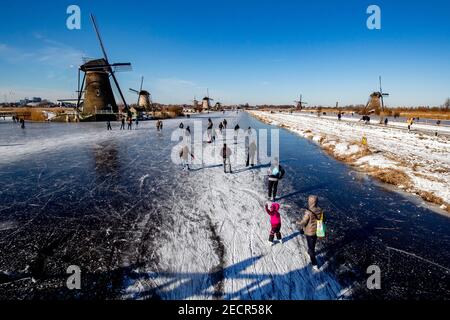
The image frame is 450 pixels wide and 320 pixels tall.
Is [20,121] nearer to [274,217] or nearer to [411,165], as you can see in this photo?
[274,217]

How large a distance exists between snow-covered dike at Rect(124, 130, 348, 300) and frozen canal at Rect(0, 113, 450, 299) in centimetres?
2

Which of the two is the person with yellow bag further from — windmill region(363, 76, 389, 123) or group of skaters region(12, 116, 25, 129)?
windmill region(363, 76, 389, 123)

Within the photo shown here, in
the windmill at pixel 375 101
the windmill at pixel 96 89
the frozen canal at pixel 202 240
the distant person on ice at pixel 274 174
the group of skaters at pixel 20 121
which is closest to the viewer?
the frozen canal at pixel 202 240

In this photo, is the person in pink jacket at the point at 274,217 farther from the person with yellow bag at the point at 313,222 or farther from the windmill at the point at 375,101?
the windmill at the point at 375,101

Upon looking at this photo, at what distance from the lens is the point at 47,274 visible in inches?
178

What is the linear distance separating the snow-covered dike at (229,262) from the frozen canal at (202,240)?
0.02 metres

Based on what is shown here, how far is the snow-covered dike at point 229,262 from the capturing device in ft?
13.5

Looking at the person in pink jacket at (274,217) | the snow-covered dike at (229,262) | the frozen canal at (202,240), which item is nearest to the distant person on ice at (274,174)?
the frozen canal at (202,240)

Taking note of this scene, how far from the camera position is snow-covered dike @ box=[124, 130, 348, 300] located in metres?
4.12

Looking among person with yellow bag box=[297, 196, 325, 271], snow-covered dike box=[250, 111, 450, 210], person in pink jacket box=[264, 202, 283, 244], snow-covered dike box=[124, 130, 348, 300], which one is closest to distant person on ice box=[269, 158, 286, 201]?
snow-covered dike box=[124, 130, 348, 300]

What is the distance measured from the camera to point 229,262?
15.9 ft

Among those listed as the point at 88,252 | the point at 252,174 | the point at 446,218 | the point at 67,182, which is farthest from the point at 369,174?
the point at 67,182

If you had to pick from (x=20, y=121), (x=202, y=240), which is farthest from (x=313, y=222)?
(x=20, y=121)

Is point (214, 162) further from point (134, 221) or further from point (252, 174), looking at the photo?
point (134, 221)
